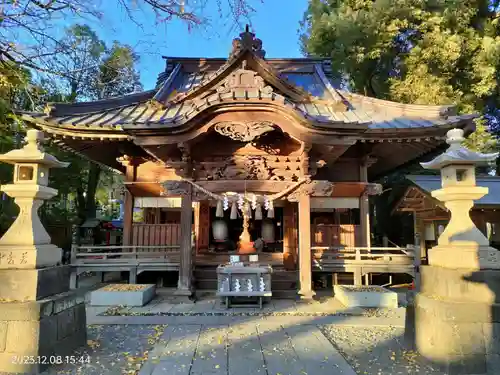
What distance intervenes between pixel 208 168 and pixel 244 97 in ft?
6.98

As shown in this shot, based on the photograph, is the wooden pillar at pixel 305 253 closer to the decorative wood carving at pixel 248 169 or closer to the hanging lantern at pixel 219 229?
the decorative wood carving at pixel 248 169

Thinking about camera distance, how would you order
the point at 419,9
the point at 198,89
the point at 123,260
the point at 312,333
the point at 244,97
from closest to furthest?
the point at 312,333 < the point at 244,97 < the point at 123,260 < the point at 198,89 < the point at 419,9

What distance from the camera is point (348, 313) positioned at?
662 cm

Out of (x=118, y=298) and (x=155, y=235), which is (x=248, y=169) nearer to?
(x=155, y=235)

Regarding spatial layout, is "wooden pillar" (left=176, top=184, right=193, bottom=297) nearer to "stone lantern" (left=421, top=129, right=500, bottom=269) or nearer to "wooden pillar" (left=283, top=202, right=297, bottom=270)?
"wooden pillar" (left=283, top=202, right=297, bottom=270)

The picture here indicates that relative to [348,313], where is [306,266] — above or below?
above

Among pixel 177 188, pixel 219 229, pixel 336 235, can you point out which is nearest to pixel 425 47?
pixel 336 235

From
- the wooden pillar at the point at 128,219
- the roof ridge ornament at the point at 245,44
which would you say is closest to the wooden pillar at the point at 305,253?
the roof ridge ornament at the point at 245,44

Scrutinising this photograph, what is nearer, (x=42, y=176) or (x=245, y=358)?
(x=245, y=358)

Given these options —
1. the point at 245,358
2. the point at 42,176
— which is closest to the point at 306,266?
the point at 245,358

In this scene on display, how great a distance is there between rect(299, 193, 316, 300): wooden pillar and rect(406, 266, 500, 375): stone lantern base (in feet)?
11.4

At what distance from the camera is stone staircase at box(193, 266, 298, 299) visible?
840 cm

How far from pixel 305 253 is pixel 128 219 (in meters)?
5.16

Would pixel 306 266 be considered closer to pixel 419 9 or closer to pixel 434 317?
pixel 434 317
